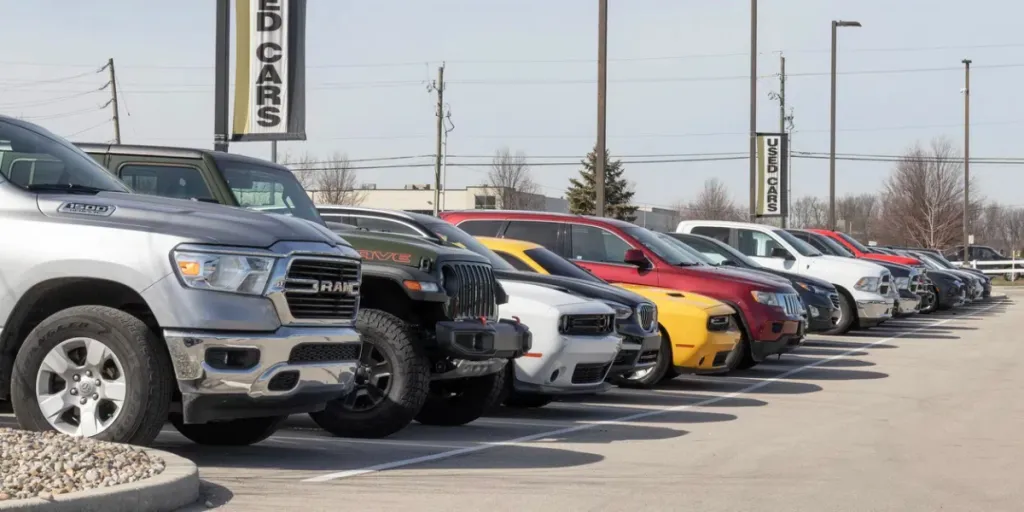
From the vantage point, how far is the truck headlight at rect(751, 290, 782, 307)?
16.2 metres

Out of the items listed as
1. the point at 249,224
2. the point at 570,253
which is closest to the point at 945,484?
the point at 249,224

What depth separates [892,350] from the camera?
72.5 feet

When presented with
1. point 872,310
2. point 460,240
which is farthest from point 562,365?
point 872,310

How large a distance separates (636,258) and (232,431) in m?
7.29

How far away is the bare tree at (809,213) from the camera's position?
13862 cm

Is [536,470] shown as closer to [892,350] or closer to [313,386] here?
[313,386]

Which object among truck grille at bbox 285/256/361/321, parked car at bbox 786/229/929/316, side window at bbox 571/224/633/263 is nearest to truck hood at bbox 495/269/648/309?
side window at bbox 571/224/633/263

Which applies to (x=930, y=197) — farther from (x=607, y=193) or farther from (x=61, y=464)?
(x=61, y=464)

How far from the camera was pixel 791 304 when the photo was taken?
16844 mm

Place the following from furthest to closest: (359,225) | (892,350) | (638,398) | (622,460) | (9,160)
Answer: (892,350) → (638,398) → (359,225) → (622,460) → (9,160)

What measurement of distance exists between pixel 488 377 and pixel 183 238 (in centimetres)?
372

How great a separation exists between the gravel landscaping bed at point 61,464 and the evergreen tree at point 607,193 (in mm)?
71868

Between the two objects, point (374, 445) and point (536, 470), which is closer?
point (536, 470)

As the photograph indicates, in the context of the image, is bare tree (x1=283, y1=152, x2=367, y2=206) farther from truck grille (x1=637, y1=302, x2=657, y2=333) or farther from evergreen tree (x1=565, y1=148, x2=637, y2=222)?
truck grille (x1=637, y1=302, x2=657, y2=333)
